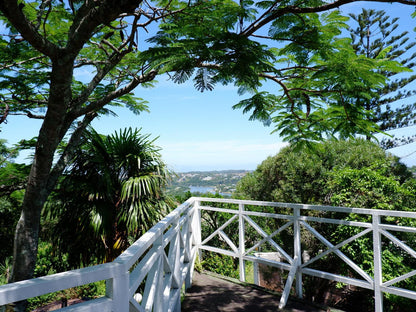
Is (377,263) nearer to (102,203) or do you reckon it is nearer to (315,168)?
(102,203)

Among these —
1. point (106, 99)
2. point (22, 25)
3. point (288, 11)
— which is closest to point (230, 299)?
point (106, 99)

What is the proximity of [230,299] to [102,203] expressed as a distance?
2.31m

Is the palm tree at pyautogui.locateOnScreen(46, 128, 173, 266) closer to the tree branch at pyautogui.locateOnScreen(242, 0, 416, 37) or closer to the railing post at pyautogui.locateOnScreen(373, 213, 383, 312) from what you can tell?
the tree branch at pyautogui.locateOnScreen(242, 0, 416, 37)

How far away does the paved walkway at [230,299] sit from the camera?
3.43 m

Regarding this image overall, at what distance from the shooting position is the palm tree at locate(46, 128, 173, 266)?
14.1 feet

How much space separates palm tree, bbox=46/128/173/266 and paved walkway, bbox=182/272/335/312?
1193mm

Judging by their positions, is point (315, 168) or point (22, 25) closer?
point (22, 25)

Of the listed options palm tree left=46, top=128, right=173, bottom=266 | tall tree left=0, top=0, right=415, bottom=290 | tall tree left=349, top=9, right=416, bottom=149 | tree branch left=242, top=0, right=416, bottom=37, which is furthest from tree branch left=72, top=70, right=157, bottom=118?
tall tree left=349, top=9, right=416, bottom=149

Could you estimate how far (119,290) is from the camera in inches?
51.2

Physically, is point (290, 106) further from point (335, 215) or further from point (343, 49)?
point (335, 215)

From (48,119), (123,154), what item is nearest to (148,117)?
(123,154)

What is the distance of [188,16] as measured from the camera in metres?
3.80

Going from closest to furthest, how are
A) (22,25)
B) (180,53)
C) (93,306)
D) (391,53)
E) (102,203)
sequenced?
(93,306) → (22,25) → (180,53) → (102,203) → (391,53)

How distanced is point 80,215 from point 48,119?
1633 millimetres
